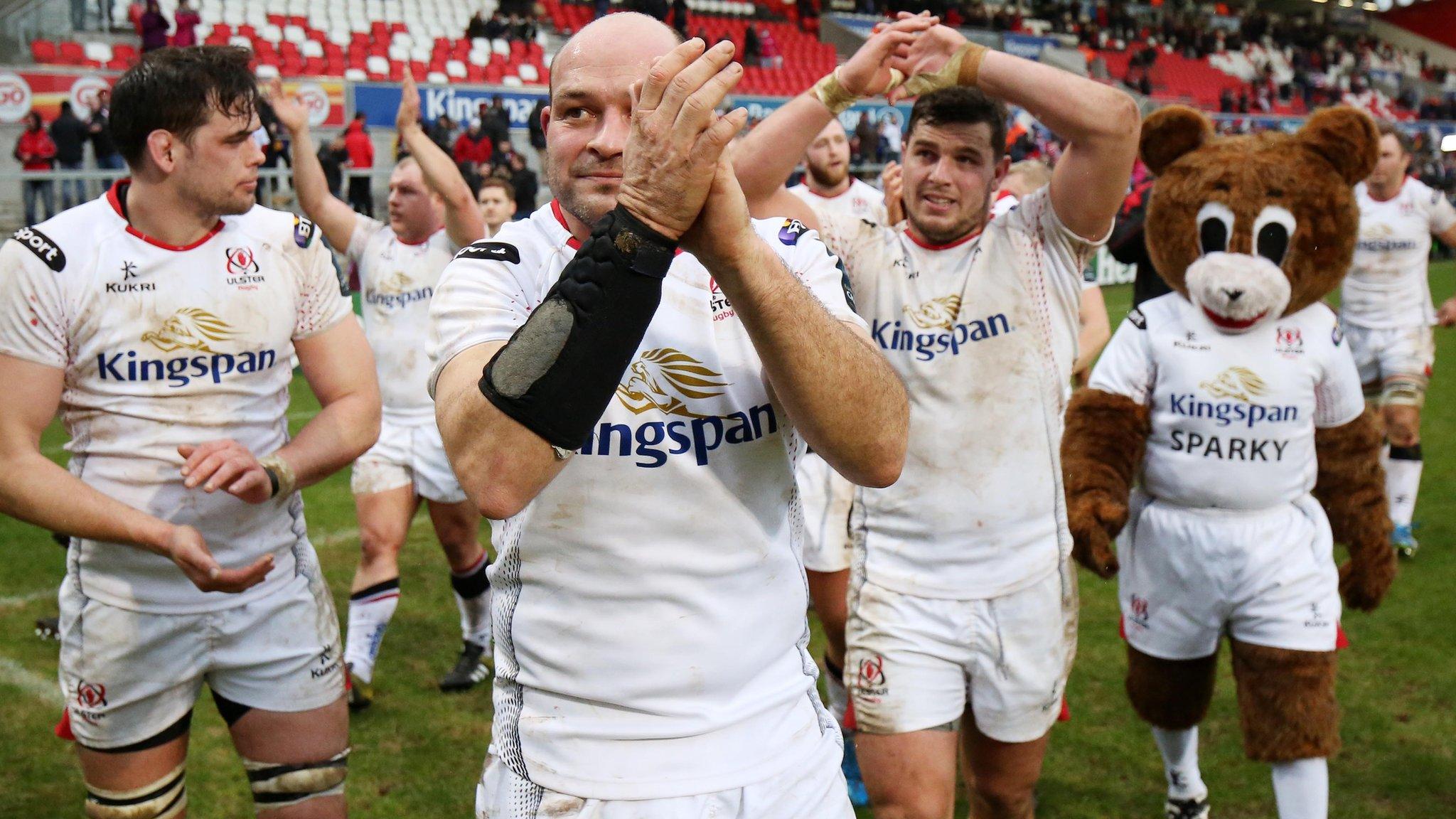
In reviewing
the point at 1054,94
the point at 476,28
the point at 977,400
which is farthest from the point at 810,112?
the point at 476,28

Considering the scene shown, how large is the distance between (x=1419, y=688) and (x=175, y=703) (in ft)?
16.5

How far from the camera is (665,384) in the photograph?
6.98ft

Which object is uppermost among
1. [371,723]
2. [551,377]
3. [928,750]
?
[551,377]

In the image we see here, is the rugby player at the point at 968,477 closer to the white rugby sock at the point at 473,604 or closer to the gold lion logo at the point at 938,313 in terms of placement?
the gold lion logo at the point at 938,313

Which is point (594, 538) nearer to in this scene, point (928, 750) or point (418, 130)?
point (928, 750)

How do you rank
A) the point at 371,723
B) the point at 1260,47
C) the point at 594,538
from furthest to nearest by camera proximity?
1. the point at 1260,47
2. the point at 371,723
3. the point at 594,538

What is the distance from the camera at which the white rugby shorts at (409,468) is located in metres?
6.01

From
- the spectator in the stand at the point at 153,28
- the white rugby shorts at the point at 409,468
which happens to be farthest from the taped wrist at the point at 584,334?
the spectator in the stand at the point at 153,28

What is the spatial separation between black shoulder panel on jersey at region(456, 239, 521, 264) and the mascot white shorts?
2832 mm

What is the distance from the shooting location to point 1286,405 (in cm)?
414

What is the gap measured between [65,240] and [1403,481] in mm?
7099

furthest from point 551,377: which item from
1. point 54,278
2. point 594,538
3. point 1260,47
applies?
point 1260,47

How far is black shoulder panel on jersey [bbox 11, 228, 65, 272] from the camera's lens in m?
3.26

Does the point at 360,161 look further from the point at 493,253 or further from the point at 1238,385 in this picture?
the point at 493,253
